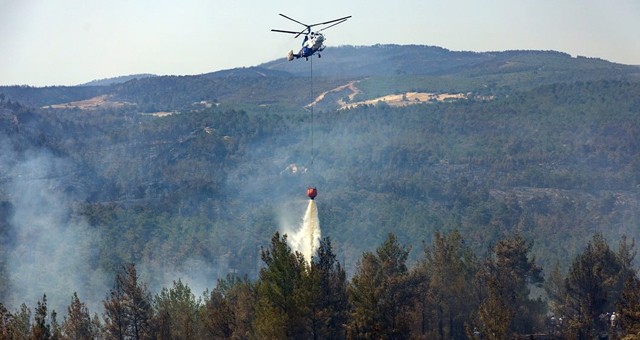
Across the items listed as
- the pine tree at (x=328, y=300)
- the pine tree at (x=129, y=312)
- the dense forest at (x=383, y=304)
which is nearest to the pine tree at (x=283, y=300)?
the dense forest at (x=383, y=304)

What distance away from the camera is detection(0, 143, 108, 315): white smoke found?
13200 cm

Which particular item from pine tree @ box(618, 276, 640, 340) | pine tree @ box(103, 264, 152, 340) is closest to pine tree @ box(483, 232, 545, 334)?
pine tree @ box(618, 276, 640, 340)

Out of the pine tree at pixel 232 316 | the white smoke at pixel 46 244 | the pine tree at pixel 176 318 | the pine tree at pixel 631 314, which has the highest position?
the pine tree at pixel 631 314

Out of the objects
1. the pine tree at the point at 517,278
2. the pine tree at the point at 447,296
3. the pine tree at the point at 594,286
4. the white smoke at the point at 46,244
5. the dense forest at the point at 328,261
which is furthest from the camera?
the white smoke at the point at 46,244

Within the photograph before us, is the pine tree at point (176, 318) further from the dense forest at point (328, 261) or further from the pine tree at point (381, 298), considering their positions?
the pine tree at point (381, 298)

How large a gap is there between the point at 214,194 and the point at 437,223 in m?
54.5

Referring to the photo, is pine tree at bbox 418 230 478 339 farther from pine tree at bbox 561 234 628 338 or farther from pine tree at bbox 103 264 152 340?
pine tree at bbox 103 264 152 340

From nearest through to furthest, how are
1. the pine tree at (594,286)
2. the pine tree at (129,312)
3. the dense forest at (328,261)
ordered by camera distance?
1. the dense forest at (328,261)
2. the pine tree at (129,312)
3. the pine tree at (594,286)

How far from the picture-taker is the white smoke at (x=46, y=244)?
132 meters

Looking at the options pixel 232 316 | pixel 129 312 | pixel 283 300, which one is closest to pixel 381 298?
pixel 283 300

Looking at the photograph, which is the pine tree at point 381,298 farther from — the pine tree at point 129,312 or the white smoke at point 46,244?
the white smoke at point 46,244

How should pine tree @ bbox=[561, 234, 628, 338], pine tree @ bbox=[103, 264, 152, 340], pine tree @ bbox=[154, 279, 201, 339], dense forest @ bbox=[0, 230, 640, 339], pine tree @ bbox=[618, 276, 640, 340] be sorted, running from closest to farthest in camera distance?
1. pine tree @ bbox=[618, 276, 640, 340]
2. dense forest @ bbox=[0, 230, 640, 339]
3. pine tree @ bbox=[154, 279, 201, 339]
4. pine tree @ bbox=[103, 264, 152, 340]
5. pine tree @ bbox=[561, 234, 628, 338]

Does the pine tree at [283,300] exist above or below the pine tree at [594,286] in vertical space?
above

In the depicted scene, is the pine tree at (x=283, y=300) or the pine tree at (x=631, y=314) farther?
the pine tree at (x=283, y=300)
